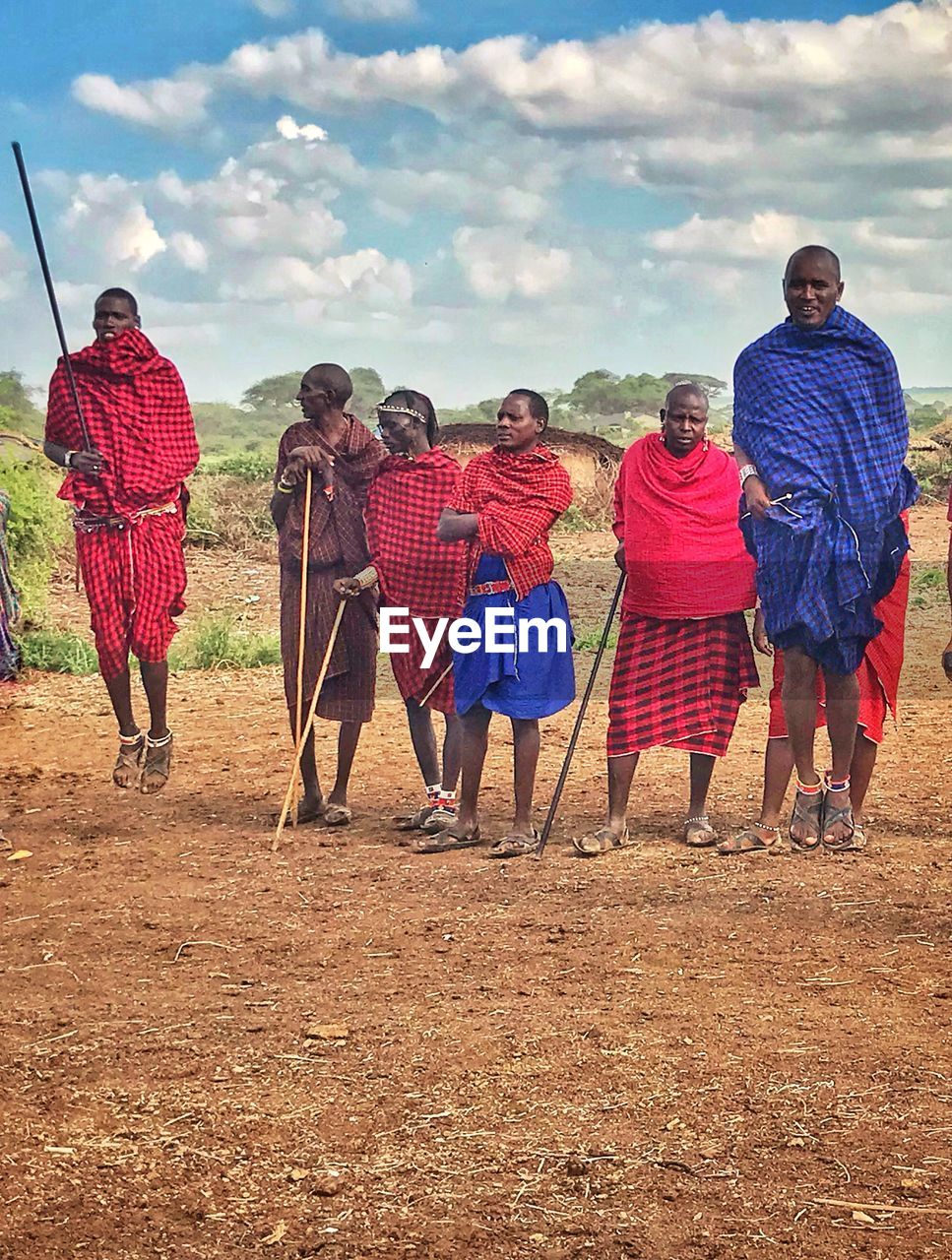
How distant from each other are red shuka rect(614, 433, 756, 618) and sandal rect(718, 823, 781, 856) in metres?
0.84

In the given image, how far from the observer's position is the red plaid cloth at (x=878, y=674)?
5.93 meters

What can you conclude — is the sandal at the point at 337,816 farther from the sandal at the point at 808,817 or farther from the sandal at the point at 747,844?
the sandal at the point at 808,817

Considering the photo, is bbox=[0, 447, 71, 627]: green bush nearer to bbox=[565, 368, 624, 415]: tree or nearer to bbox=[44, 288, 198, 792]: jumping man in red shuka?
bbox=[44, 288, 198, 792]: jumping man in red shuka

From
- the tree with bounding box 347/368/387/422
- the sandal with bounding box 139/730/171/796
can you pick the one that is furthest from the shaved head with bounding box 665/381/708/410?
the tree with bounding box 347/368/387/422

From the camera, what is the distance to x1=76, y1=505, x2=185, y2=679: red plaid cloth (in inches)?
273

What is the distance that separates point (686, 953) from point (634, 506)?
1899 mm

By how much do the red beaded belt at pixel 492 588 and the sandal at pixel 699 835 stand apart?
1.15m

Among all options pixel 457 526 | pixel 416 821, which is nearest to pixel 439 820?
pixel 416 821

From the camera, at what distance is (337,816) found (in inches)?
254

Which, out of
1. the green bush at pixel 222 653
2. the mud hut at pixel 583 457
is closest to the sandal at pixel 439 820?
the green bush at pixel 222 653

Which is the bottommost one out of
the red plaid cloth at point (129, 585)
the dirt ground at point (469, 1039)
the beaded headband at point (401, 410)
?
the dirt ground at point (469, 1039)

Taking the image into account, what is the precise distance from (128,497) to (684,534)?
2.50 metres

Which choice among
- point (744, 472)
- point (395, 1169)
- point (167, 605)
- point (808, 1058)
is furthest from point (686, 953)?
point (167, 605)

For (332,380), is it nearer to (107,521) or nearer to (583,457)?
(107,521)
